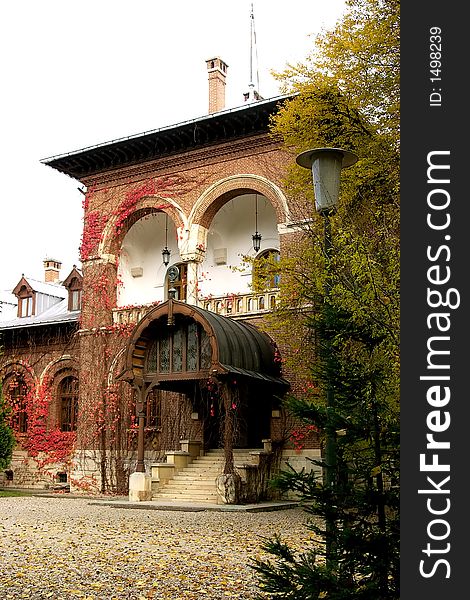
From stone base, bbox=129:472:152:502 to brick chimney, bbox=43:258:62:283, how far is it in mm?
20556

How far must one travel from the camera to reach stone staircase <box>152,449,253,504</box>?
18188 mm

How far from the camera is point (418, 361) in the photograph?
333 centimetres

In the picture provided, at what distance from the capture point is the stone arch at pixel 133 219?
23016 millimetres

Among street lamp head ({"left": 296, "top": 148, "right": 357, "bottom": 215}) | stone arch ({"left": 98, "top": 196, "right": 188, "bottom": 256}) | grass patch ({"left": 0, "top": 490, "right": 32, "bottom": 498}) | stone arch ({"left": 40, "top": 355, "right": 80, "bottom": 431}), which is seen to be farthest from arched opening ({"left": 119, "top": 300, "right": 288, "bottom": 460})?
street lamp head ({"left": 296, "top": 148, "right": 357, "bottom": 215})

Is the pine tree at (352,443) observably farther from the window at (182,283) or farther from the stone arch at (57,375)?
the stone arch at (57,375)

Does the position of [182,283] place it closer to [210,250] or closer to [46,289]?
[210,250]

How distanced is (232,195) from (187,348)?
19.0ft

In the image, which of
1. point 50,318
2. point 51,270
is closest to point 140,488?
point 50,318

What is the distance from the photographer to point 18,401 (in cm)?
2744

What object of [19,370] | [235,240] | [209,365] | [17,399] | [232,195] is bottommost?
[17,399]

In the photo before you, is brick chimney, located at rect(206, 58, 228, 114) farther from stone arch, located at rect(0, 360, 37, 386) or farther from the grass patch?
the grass patch

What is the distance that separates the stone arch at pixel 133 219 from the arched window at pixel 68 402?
5.17 metres

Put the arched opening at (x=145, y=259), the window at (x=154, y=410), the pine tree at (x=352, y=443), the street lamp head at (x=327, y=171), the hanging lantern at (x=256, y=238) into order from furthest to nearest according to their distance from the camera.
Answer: the arched opening at (x=145, y=259) → the window at (x=154, y=410) → the hanging lantern at (x=256, y=238) → the street lamp head at (x=327, y=171) → the pine tree at (x=352, y=443)

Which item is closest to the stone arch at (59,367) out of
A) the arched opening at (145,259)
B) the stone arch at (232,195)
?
the arched opening at (145,259)
